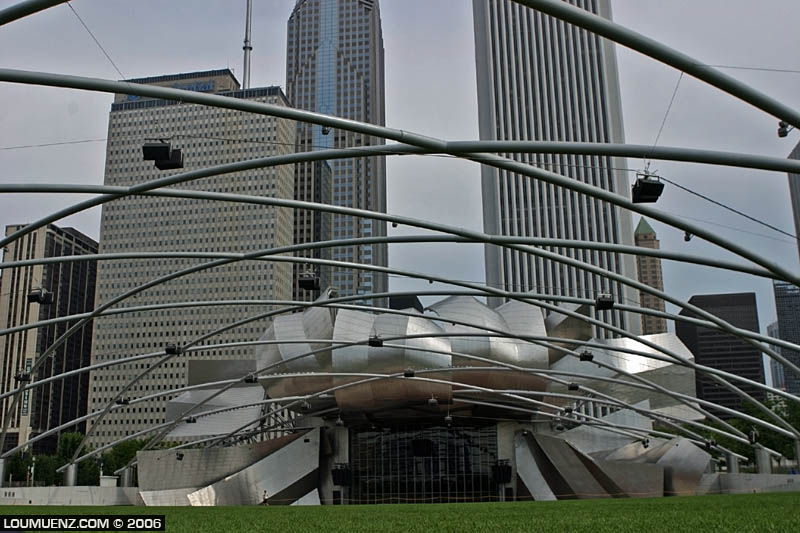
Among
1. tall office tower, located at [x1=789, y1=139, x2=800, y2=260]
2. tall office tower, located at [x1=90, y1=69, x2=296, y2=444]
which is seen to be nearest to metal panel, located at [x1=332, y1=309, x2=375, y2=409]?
tall office tower, located at [x1=789, y1=139, x2=800, y2=260]

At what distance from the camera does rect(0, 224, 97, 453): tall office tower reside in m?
143

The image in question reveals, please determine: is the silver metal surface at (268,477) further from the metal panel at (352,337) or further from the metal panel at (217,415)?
the metal panel at (352,337)

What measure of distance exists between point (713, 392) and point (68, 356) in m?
139

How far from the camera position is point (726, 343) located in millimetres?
189625

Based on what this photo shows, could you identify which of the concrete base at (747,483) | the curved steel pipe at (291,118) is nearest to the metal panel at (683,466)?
the concrete base at (747,483)

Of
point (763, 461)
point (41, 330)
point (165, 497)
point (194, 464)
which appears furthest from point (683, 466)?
point (41, 330)

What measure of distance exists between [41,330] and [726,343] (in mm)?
149940

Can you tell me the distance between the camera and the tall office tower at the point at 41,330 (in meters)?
143

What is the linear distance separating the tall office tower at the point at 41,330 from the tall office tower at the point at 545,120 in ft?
253

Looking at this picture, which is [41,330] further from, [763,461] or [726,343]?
[726,343]

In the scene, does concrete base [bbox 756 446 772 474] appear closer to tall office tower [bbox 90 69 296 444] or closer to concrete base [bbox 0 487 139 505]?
concrete base [bbox 0 487 139 505]

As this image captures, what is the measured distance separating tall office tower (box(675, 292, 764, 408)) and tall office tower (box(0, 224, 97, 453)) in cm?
12994

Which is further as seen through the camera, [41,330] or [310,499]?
[41,330]

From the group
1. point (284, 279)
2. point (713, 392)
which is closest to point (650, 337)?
Answer: point (284, 279)
